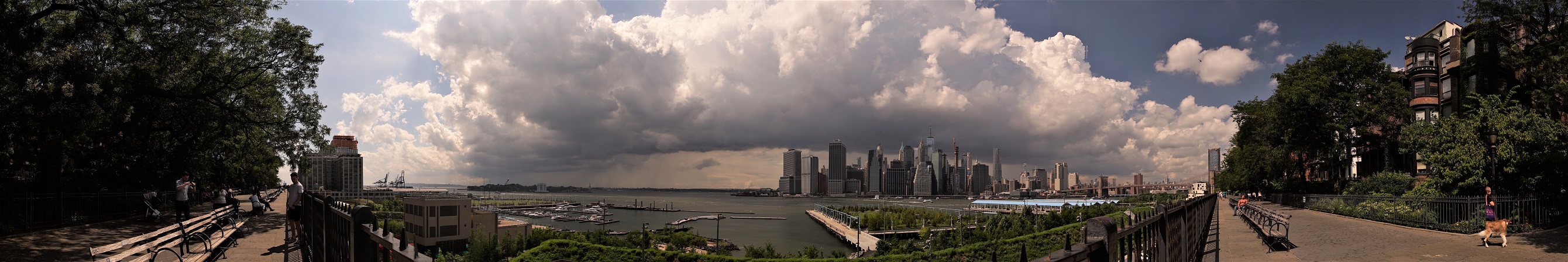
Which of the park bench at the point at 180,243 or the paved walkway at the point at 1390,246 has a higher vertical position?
the park bench at the point at 180,243

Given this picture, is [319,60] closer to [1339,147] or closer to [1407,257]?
[1407,257]

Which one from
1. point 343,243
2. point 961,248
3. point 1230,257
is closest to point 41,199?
point 343,243

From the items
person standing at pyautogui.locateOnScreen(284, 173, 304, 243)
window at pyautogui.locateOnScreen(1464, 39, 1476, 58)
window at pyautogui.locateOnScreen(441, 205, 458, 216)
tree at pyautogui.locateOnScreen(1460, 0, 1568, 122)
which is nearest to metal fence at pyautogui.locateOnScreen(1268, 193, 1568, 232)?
tree at pyautogui.locateOnScreen(1460, 0, 1568, 122)

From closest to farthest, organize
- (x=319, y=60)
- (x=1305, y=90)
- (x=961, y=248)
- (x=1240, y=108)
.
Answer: (x=319, y=60) → (x=1305, y=90) → (x=961, y=248) → (x=1240, y=108)

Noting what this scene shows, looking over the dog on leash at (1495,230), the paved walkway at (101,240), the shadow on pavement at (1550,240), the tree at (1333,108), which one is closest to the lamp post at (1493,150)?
the shadow on pavement at (1550,240)

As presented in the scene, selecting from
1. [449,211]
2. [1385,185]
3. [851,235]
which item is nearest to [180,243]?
[1385,185]

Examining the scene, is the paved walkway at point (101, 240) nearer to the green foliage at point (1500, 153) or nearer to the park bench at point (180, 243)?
the park bench at point (180, 243)
